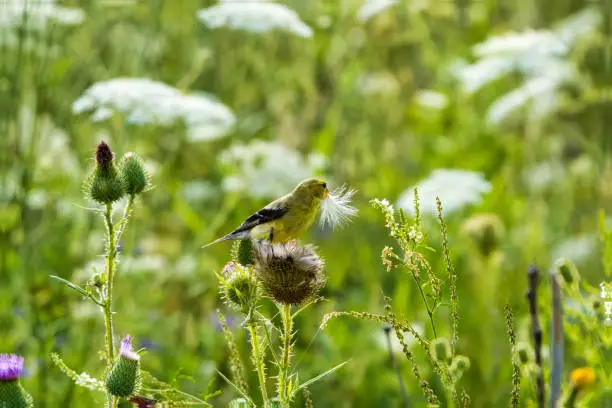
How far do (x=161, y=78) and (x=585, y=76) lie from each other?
7.26ft

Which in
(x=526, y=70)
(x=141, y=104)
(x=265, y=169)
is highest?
(x=526, y=70)

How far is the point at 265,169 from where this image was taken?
3986 millimetres

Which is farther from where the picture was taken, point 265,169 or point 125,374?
point 265,169

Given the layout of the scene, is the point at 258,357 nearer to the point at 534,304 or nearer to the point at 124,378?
the point at 124,378

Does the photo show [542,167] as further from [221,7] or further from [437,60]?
[221,7]

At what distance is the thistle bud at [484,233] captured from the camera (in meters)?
3.49

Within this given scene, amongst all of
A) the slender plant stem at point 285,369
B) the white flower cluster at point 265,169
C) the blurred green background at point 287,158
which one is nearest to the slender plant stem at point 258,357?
the slender plant stem at point 285,369

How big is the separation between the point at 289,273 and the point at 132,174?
348 millimetres

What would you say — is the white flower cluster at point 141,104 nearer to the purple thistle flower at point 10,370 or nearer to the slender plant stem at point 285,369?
the purple thistle flower at point 10,370

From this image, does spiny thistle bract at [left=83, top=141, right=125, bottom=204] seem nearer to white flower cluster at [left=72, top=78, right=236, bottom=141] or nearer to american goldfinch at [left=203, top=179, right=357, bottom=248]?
american goldfinch at [left=203, top=179, right=357, bottom=248]

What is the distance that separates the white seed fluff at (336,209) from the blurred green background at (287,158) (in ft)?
4.04

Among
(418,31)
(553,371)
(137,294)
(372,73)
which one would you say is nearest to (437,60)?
(418,31)

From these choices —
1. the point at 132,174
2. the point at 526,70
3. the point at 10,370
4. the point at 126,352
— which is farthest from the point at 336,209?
the point at 526,70

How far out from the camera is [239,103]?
495 centimetres
